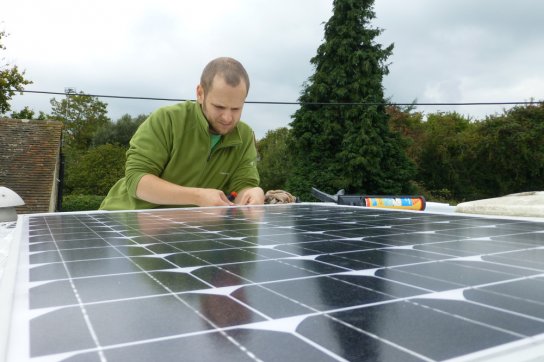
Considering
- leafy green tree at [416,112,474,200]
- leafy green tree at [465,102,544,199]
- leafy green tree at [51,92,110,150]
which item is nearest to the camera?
leafy green tree at [465,102,544,199]

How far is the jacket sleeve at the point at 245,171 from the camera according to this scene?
3.85 meters

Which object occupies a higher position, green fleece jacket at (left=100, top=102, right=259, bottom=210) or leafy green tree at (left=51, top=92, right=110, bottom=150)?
leafy green tree at (left=51, top=92, right=110, bottom=150)

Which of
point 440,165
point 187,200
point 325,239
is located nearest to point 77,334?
point 325,239

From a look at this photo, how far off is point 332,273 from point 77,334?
561mm

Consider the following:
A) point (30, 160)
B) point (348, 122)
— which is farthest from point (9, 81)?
point (348, 122)

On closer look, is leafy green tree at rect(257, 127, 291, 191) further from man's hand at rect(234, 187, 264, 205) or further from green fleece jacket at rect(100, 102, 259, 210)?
man's hand at rect(234, 187, 264, 205)

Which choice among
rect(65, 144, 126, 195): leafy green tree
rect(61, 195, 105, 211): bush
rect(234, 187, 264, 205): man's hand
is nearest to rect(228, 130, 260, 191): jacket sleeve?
rect(234, 187, 264, 205): man's hand

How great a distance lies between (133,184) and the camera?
3201mm

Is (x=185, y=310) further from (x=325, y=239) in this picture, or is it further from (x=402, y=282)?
(x=325, y=239)

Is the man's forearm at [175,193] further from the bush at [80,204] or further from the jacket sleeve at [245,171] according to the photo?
the bush at [80,204]

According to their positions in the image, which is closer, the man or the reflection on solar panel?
the reflection on solar panel

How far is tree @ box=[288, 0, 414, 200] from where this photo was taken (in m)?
21.4

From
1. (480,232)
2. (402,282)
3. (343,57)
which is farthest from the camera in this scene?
(343,57)

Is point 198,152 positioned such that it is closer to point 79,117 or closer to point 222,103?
point 222,103
